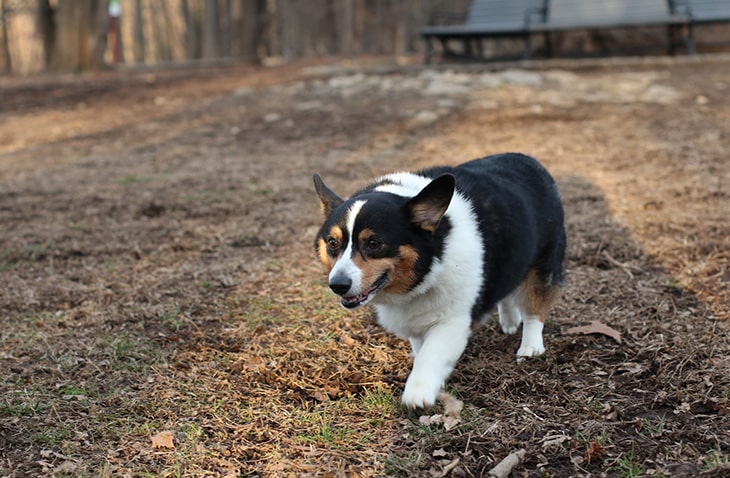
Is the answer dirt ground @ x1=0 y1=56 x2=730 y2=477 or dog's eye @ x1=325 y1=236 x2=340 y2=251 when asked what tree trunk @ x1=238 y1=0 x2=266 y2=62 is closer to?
dirt ground @ x1=0 y1=56 x2=730 y2=477

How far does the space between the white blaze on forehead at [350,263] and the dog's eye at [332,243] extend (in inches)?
3.4

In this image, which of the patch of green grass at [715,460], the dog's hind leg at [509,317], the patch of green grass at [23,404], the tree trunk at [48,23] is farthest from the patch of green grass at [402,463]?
the tree trunk at [48,23]

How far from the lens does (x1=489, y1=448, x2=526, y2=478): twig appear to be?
304 cm

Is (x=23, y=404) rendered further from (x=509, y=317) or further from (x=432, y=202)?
(x=509, y=317)

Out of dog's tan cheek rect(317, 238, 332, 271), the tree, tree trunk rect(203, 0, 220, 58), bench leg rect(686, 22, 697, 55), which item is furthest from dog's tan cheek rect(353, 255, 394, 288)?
tree trunk rect(203, 0, 220, 58)

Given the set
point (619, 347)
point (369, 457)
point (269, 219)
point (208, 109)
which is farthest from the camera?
point (208, 109)

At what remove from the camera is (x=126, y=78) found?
17672mm

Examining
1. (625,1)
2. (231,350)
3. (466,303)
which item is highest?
(625,1)

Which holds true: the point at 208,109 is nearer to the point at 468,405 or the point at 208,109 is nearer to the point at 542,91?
the point at 542,91

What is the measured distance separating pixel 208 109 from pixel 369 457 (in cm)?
1056

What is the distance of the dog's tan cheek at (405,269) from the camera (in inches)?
138

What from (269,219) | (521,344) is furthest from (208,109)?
A: (521,344)

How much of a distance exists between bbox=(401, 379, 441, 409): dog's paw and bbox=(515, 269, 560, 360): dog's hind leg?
87 centimetres

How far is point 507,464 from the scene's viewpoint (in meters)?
3.09
